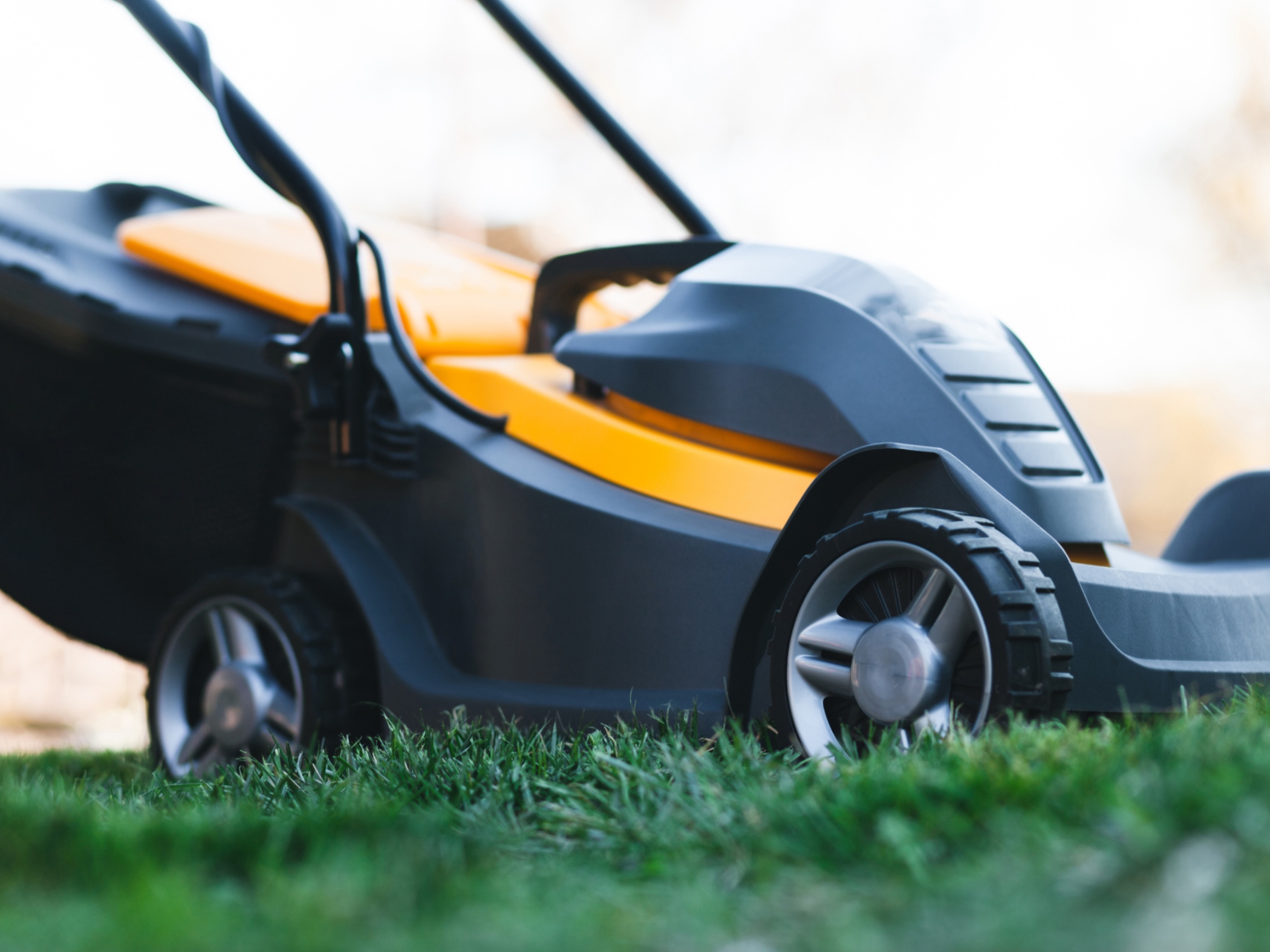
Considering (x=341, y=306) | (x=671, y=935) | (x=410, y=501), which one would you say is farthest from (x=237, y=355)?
(x=671, y=935)

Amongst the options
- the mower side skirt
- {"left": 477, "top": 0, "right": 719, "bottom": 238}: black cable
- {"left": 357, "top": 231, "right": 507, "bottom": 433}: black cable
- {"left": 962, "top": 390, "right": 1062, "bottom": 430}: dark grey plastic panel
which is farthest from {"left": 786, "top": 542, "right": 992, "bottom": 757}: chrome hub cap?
{"left": 477, "top": 0, "right": 719, "bottom": 238}: black cable

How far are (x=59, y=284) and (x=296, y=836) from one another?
1.37 m

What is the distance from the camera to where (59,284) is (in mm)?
1878

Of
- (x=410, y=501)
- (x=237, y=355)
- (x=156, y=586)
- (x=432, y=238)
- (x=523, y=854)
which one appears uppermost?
(x=432, y=238)

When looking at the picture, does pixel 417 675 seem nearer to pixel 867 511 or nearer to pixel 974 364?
pixel 867 511

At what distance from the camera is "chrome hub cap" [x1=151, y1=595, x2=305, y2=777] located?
5.18ft

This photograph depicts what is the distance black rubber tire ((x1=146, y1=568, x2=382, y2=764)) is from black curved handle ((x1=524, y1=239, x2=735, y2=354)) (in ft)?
1.71

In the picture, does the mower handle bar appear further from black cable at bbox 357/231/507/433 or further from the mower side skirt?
the mower side skirt

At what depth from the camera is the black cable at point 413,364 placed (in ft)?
5.17

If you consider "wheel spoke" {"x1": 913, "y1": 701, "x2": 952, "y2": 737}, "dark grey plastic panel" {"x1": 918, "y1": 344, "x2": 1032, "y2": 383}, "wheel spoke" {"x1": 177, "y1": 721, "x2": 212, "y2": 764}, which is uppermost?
"dark grey plastic panel" {"x1": 918, "y1": 344, "x2": 1032, "y2": 383}

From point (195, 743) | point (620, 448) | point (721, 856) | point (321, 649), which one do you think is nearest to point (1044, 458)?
point (620, 448)

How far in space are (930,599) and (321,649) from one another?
0.87 m

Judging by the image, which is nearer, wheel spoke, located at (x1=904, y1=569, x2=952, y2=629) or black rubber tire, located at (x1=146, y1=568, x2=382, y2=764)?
wheel spoke, located at (x1=904, y1=569, x2=952, y2=629)

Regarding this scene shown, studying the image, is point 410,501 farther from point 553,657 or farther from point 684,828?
point 684,828
